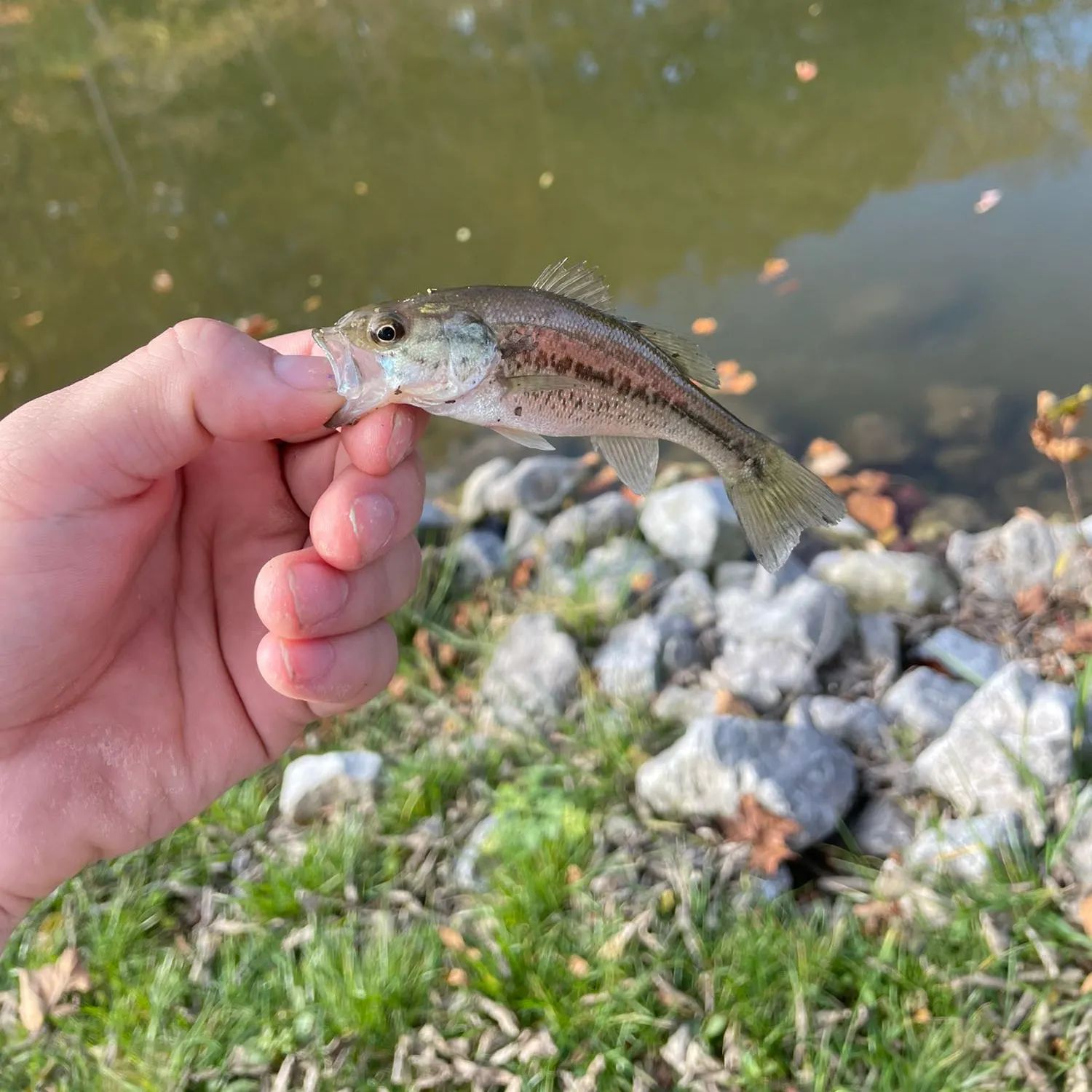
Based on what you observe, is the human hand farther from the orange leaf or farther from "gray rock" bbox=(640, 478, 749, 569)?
the orange leaf

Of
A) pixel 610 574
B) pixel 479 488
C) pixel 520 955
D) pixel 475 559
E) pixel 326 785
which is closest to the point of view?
pixel 520 955

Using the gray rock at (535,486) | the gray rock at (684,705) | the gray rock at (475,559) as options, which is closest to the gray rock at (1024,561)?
the gray rock at (684,705)

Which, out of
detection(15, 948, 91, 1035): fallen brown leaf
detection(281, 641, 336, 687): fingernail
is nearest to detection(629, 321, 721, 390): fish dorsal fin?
detection(281, 641, 336, 687): fingernail

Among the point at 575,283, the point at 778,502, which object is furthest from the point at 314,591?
the point at 778,502

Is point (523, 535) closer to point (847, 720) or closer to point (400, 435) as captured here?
point (847, 720)

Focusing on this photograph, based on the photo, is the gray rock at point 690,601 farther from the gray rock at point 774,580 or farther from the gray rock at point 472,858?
the gray rock at point 472,858
